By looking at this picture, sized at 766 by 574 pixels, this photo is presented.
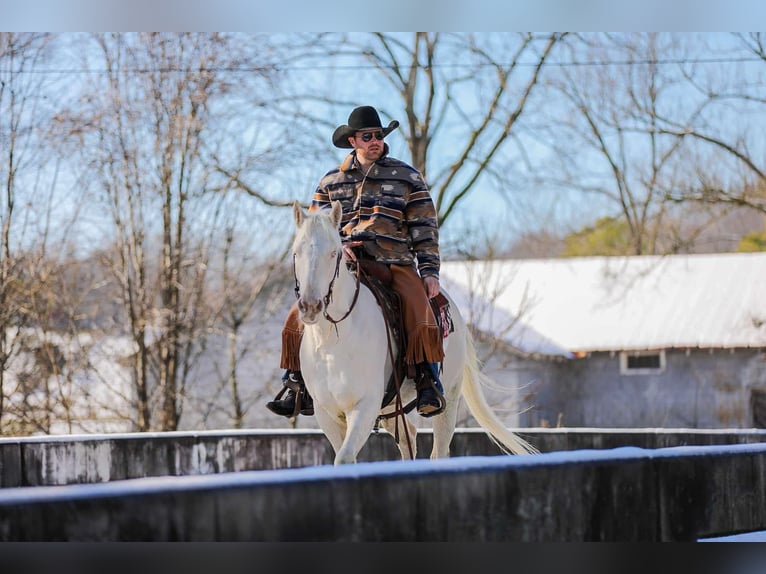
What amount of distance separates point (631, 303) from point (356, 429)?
66.7 feet

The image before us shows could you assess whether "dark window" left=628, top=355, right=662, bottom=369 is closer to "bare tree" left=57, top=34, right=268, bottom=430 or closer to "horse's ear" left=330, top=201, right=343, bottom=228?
"bare tree" left=57, top=34, right=268, bottom=430

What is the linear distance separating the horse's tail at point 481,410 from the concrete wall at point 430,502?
2410 millimetres

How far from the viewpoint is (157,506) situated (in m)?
4.24

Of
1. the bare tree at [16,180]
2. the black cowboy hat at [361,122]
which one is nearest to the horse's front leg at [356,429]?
the black cowboy hat at [361,122]

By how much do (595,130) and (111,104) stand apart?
1375 centimetres

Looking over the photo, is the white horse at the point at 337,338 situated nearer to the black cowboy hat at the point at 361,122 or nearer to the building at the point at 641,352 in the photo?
the black cowboy hat at the point at 361,122

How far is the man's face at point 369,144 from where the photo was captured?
6.76m

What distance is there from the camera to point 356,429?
5945 mm

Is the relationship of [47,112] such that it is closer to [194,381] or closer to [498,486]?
[194,381]

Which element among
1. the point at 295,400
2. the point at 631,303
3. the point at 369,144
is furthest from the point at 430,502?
the point at 631,303

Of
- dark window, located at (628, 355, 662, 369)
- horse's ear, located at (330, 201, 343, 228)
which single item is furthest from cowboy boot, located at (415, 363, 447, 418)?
dark window, located at (628, 355, 662, 369)

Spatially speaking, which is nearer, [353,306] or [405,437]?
[353,306]

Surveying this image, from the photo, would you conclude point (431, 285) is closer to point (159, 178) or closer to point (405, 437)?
point (405, 437)
